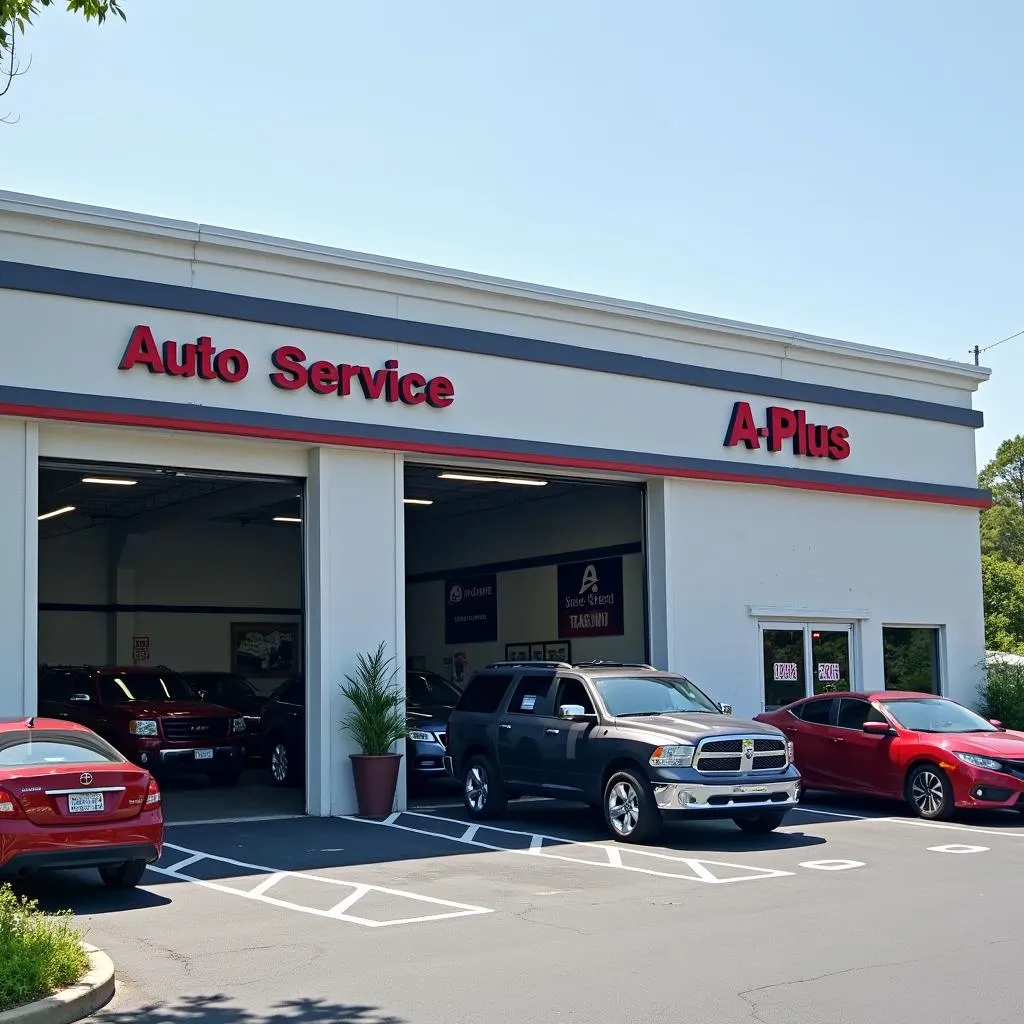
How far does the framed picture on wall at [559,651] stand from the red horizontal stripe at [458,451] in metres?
6.65

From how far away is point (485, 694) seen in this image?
58.4 ft

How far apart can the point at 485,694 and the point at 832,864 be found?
561cm

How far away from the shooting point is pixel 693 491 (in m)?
22.0

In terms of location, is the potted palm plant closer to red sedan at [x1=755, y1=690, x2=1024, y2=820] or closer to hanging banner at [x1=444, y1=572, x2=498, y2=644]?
red sedan at [x1=755, y1=690, x2=1024, y2=820]

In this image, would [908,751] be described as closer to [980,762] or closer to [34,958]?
[980,762]

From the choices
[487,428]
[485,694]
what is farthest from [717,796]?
[487,428]

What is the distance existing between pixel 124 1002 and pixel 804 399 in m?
17.7

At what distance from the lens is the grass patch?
25.3 ft

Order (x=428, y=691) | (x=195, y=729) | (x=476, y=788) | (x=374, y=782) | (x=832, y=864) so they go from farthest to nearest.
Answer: (x=428, y=691) → (x=195, y=729) → (x=374, y=782) → (x=476, y=788) → (x=832, y=864)

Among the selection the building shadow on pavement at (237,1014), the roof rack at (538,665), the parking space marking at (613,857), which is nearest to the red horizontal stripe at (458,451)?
the roof rack at (538,665)

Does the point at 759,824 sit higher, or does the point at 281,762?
the point at 281,762

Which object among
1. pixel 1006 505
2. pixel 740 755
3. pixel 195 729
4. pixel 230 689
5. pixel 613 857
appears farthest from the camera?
pixel 1006 505

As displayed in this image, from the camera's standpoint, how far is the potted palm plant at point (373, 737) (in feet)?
58.4

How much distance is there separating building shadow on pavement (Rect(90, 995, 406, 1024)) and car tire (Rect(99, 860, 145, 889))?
386 cm
